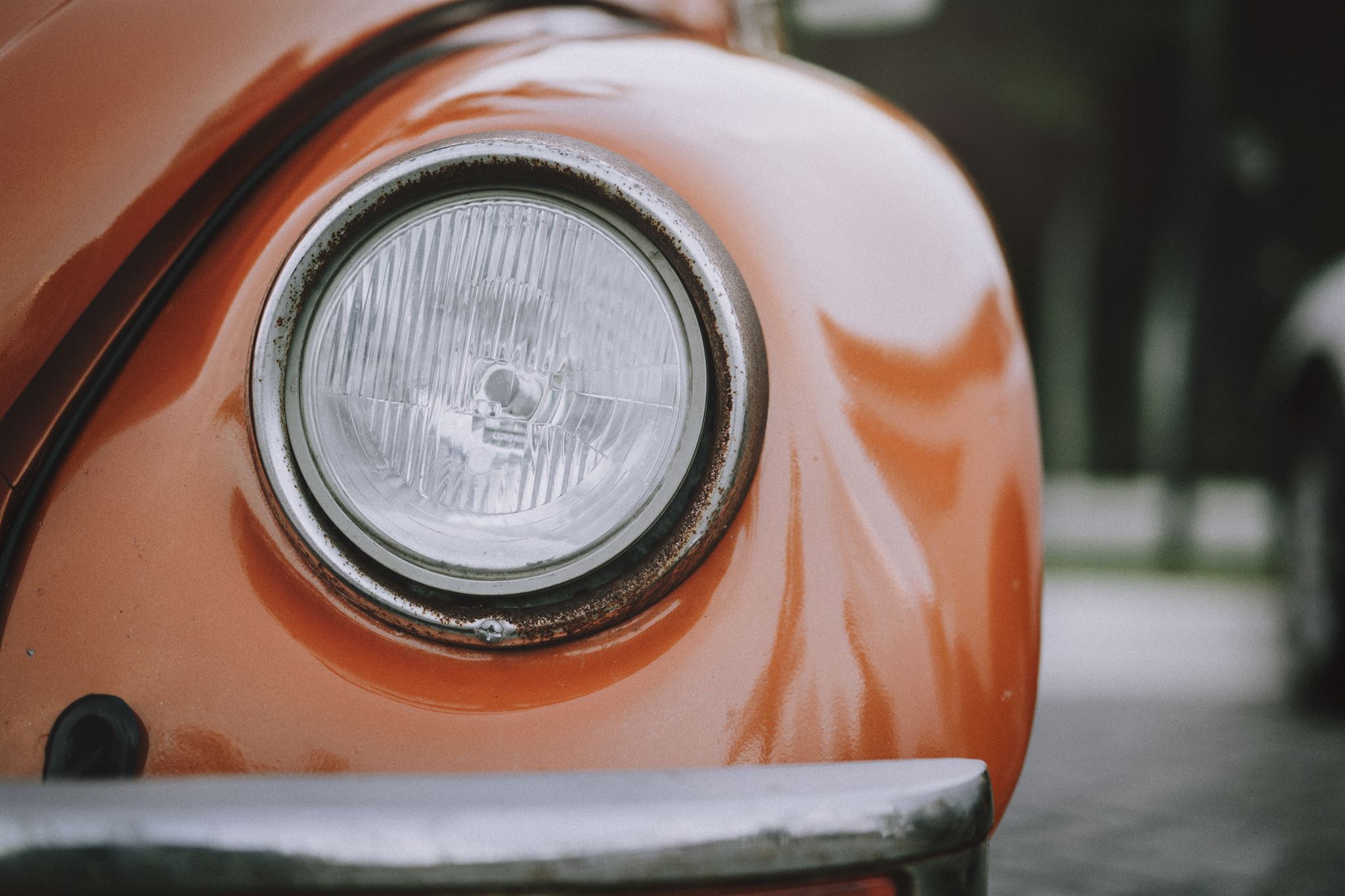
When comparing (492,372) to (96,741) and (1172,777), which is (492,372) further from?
(1172,777)

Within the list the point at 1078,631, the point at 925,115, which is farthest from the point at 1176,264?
the point at 1078,631

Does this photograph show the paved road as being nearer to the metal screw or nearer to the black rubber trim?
the metal screw

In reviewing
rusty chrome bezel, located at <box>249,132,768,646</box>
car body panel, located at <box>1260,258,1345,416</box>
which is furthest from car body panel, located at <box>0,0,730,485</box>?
car body panel, located at <box>1260,258,1345,416</box>

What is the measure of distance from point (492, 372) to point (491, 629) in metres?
0.18

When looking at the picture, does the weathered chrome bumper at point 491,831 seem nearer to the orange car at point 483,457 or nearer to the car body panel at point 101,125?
the orange car at point 483,457

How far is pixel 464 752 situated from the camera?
27.9 inches

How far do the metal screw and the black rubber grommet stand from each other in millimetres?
254

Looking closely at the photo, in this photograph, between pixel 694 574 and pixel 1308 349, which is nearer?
pixel 694 574

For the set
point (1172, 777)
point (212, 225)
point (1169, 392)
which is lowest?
point (1172, 777)

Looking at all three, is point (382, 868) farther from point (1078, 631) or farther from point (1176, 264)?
point (1176, 264)

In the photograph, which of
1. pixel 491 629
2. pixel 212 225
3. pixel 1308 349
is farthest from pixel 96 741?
pixel 1308 349

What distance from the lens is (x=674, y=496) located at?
0.72 metres

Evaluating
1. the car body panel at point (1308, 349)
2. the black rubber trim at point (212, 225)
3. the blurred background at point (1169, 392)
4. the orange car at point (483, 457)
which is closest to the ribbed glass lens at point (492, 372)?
the orange car at point (483, 457)

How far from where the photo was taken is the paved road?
5.86 ft
